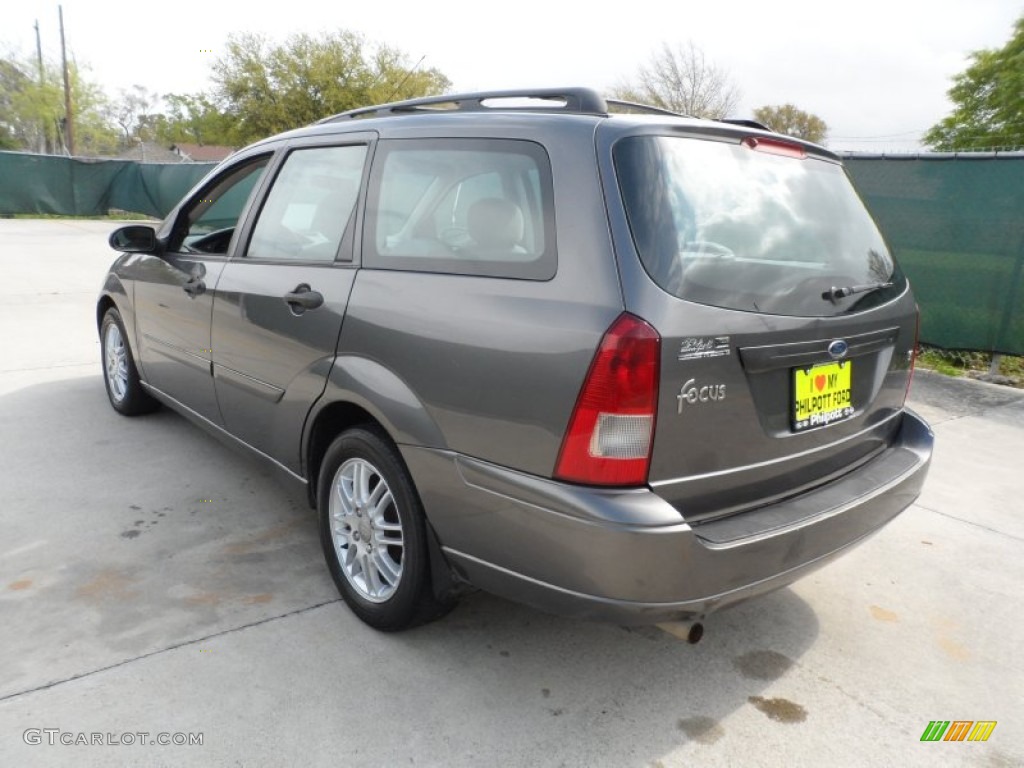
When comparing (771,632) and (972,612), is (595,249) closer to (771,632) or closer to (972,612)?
(771,632)

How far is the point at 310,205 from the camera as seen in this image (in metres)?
3.25

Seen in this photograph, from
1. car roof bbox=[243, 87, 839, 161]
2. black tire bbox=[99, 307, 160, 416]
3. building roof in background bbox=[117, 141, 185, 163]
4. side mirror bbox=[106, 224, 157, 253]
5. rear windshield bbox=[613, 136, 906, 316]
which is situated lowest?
black tire bbox=[99, 307, 160, 416]

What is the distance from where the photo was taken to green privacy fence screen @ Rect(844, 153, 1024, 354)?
671 cm

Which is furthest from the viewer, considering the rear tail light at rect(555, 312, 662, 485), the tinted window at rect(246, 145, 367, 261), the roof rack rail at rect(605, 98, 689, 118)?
the tinted window at rect(246, 145, 367, 261)

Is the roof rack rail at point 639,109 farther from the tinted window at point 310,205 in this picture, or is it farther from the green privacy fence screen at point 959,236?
the green privacy fence screen at point 959,236

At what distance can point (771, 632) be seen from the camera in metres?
2.91

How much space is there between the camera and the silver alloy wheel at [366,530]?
2.73 meters

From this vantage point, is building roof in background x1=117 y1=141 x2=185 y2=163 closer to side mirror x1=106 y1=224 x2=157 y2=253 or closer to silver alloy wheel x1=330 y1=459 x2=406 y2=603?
side mirror x1=106 y1=224 x2=157 y2=253

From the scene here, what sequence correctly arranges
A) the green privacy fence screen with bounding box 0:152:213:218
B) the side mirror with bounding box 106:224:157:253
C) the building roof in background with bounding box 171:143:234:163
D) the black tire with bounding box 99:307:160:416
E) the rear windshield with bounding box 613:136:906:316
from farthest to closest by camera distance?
1. the building roof in background with bounding box 171:143:234:163
2. the green privacy fence screen with bounding box 0:152:213:218
3. the black tire with bounding box 99:307:160:416
4. the side mirror with bounding box 106:224:157:253
5. the rear windshield with bounding box 613:136:906:316

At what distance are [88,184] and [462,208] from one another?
2616 centimetres

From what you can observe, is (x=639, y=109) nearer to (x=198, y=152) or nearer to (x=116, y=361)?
(x=116, y=361)

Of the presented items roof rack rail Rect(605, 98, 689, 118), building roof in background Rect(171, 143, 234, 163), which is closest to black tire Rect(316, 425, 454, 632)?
roof rack rail Rect(605, 98, 689, 118)

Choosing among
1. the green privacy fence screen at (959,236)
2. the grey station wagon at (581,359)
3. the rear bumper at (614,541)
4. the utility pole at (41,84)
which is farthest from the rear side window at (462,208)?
the utility pole at (41,84)

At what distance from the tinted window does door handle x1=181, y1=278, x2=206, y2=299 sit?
387 millimetres
